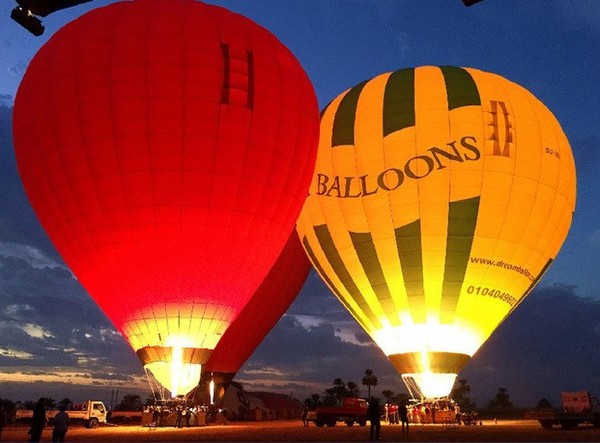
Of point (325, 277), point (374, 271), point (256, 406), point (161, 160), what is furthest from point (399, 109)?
→ point (256, 406)

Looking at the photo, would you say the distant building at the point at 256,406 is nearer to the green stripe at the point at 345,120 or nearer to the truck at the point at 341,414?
the truck at the point at 341,414

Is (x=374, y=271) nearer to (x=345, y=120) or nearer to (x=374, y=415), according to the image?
(x=345, y=120)

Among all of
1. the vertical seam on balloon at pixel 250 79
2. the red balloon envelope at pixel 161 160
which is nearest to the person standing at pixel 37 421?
the red balloon envelope at pixel 161 160

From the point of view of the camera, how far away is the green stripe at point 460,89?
23500 mm

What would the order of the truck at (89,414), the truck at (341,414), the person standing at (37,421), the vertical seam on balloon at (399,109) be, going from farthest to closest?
the truck at (89,414) → the truck at (341,414) → the vertical seam on balloon at (399,109) → the person standing at (37,421)

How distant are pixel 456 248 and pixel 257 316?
11.2 meters

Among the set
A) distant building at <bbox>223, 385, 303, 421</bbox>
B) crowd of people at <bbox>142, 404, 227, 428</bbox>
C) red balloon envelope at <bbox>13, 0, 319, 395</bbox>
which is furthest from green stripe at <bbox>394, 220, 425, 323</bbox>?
distant building at <bbox>223, 385, 303, 421</bbox>

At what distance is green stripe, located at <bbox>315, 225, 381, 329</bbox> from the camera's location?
24.4m

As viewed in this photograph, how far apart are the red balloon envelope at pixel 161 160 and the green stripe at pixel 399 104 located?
5305 millimetres

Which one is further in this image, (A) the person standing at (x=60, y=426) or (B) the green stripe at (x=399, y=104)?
(B) the green stripe at (x=399, y=104)

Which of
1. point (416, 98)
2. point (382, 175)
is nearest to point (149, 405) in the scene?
point (382, 175)

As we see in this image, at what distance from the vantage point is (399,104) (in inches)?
948

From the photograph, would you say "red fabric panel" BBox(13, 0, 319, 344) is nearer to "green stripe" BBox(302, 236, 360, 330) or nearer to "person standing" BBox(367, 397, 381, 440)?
"person standing" BBox(367, 397, 381, 440)

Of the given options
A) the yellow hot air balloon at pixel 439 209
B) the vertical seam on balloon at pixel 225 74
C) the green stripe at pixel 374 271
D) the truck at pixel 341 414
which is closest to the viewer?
the vertical seam on balloon at pixel 225 74
